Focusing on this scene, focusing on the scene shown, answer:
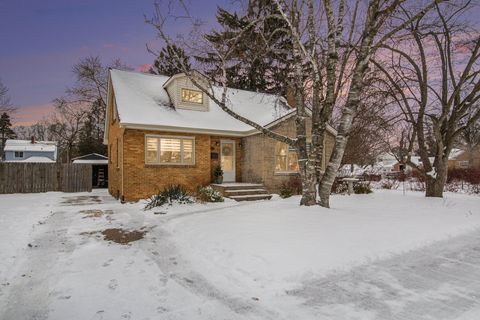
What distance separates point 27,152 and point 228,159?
4104cm

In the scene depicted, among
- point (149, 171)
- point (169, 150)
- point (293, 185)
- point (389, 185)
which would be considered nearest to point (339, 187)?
point (293, 185)

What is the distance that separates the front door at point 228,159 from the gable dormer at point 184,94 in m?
2.43

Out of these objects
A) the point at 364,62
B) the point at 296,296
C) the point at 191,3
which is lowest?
the point at 296,296

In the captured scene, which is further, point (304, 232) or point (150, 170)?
point (150, 170)

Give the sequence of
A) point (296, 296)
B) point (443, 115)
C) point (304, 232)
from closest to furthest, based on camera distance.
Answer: point (296, 296)
point (304, 232)
point (443, 115)

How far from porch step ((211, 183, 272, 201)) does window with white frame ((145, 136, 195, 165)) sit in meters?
2.01

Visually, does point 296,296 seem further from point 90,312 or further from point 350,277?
point 90,312

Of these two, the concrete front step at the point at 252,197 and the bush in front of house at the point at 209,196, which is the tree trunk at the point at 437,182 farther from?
the bush in front of house at the point at 209,196

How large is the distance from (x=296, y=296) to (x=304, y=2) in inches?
322

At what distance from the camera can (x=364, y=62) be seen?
8031 mm

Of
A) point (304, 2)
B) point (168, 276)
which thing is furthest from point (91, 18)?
point (168, 276)

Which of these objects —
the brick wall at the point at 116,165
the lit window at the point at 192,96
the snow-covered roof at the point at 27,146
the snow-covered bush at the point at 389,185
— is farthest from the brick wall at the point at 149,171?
the snow-covered roof at the point at 27,146

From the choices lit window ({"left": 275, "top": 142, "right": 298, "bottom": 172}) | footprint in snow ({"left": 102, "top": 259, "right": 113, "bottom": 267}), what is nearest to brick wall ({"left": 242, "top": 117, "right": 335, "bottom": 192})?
lit window ({"left": 275, "top": 142, "right": 298, "bottom": 172})

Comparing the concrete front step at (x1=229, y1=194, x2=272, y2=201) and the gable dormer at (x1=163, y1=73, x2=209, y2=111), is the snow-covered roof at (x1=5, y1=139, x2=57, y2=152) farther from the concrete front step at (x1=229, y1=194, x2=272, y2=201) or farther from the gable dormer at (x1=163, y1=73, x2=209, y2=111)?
the concrete front step at (x1=229, y1=194, x2=272, y2=201)
